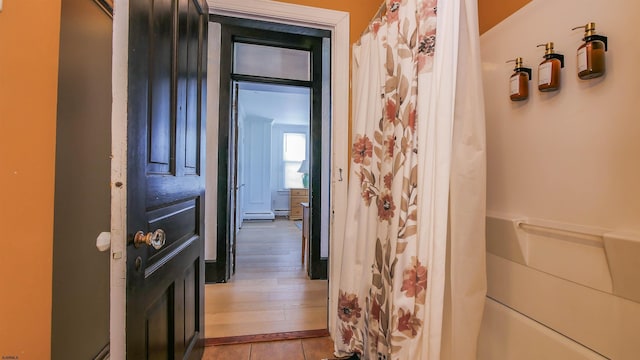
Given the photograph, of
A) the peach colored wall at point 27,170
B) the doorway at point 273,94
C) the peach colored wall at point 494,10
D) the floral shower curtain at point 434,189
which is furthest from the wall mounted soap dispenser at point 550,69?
the peach colored wall at point 27,170

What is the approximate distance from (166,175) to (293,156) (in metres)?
5.83

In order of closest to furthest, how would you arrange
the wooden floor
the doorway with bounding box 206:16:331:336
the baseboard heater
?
the wooden floor
the doorway with bounding box 206:16:331:336
the baseboard heater

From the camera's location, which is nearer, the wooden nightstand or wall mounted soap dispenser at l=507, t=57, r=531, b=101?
wall mounted soap dispenser at l=507, t=57, r=531, b=101

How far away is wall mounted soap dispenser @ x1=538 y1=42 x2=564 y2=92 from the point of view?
0.84 metres

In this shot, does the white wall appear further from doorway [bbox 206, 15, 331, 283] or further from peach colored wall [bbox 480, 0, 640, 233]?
doorway [bbox 206, 15, 331, 283]

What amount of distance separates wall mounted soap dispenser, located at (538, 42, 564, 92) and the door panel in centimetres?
132

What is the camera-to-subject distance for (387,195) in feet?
4.00

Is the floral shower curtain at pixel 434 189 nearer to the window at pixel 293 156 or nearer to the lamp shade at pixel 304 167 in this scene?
the lamp shade at pixel 304 167

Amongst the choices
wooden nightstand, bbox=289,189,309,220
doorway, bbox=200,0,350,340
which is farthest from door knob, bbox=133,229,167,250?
wooden nightstand, bbox=289,189,309,220

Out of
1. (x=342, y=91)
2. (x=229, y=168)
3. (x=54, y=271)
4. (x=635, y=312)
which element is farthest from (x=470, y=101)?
(x=229, y=168)

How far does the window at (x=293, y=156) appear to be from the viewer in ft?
22.0

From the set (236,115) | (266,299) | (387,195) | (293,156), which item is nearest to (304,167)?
(293,156)

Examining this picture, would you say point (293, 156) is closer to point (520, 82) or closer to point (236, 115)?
point (236, 115)

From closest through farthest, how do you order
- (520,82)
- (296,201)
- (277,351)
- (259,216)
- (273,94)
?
(520,82) → (277,351) → (273,94) → (259,216) → (296,201)
